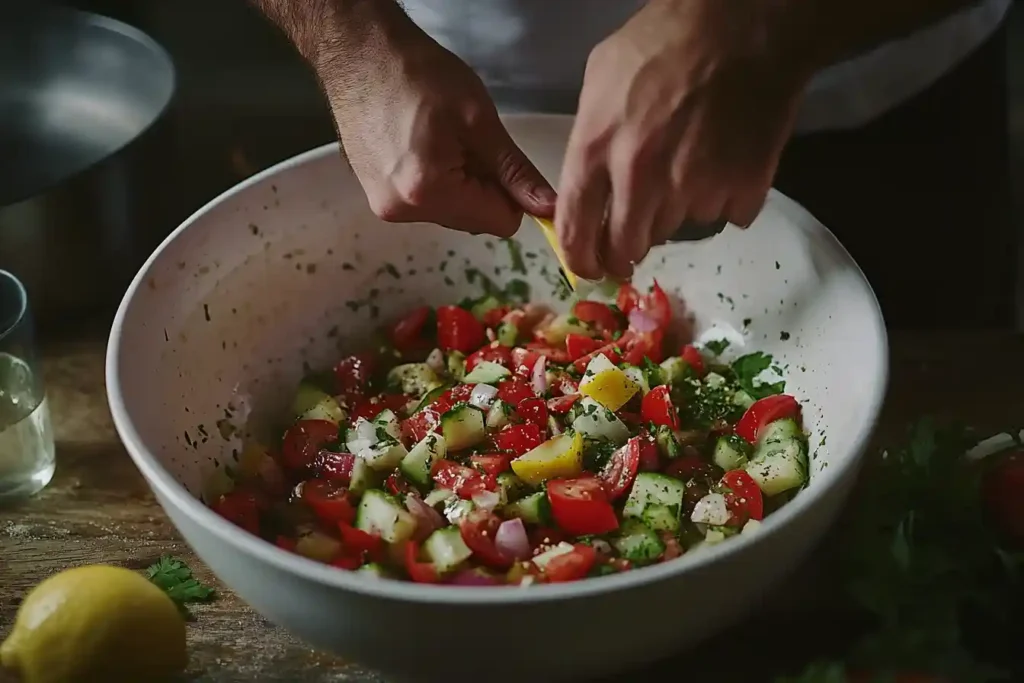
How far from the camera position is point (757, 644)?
3.60 ft

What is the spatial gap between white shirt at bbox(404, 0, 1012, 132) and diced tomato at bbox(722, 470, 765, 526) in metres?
0.63

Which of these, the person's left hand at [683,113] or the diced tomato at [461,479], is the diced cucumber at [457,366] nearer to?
the diced tomato at [461,479]

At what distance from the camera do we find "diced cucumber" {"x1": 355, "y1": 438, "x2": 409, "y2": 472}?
1.20 m

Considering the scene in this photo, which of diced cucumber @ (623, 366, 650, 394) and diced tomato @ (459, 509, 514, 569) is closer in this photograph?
diced tomato @ (459, 509, 514, 569)

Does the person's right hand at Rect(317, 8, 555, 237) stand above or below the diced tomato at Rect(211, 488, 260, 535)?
above

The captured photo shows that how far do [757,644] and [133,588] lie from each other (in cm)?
58

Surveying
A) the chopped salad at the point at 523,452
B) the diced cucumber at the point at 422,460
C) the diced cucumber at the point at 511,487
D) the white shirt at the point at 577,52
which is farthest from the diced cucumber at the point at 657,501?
the white shirt at the point at 577,52

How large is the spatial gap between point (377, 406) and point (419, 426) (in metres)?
0.09

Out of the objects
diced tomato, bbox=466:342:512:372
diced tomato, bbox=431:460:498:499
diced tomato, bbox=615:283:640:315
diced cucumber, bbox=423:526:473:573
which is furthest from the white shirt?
diced cucumber, bbox=423:526:473:573

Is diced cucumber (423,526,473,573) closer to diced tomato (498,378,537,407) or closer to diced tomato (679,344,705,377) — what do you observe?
diced tomato (498,378,537,407)

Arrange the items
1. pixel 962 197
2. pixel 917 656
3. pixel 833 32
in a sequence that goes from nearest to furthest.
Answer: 1. pixel 917 656
2. pixel 833 32
3. pixel 962 197

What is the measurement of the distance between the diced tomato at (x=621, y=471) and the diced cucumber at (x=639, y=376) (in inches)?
4.3

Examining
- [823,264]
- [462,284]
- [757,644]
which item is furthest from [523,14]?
[757,644]

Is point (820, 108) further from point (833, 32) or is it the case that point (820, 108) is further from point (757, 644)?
point (757, 644)
